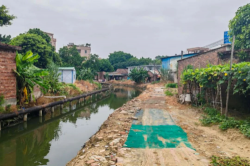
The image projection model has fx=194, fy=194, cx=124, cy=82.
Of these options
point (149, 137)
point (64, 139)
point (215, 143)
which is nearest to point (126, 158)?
point (149, 137)

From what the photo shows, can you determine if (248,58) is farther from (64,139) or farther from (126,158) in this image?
(64,139)

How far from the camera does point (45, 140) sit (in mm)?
9000

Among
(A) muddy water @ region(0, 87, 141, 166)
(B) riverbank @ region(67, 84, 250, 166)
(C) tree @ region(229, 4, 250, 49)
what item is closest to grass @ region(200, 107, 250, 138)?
(B) riverbank @ region(67, 84, 250, 166)

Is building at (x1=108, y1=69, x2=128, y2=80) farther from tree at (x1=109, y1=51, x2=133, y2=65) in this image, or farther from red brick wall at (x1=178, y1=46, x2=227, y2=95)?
red brick wall at (x1=178, y1=46, x2=227, y2=95)

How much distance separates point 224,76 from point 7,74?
10.1m

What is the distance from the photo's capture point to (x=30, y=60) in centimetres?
1084

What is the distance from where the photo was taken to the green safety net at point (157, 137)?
18.2 ft

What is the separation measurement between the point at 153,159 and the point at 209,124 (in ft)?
13.0

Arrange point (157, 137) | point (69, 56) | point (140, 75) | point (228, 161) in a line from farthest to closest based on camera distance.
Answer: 1. point (140, 75)
2. point (69, 56)
3. point (157, 137)
4. point (228, 161)

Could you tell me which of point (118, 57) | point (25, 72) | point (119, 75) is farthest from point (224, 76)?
point (118, 57)

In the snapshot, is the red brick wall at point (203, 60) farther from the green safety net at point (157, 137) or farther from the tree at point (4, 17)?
the tree at point (4, 17)

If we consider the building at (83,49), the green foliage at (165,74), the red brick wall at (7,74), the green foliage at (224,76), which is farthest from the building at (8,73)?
the building at (83,49)

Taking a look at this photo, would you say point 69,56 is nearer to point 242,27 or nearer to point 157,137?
point 242,27

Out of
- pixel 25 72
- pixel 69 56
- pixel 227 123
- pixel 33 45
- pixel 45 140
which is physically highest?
pixel 69 56
